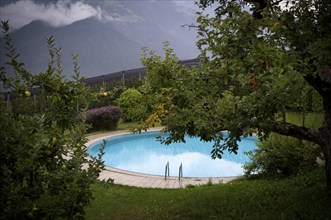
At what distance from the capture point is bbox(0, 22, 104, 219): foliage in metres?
2.10

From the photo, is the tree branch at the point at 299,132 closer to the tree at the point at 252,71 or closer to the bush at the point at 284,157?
the tree at the point at 252,71

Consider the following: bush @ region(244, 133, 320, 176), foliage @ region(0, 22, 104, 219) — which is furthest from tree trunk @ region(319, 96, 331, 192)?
foliage @ region(0, 22, 104, 219)

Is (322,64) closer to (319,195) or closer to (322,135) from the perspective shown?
(322,135)

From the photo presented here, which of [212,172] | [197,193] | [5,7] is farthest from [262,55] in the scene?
[5,7]

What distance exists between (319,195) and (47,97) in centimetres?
583

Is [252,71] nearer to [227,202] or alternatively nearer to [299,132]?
[299,132]

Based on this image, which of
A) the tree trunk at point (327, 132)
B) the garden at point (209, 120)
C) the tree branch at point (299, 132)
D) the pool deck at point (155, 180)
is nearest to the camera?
the garden at point (209, 120)

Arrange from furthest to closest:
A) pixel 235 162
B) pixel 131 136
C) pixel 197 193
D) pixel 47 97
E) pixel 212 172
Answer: pixel 131 136, pixel 235 162, pixel 212 172, pixel 197 193, pixel 47 97

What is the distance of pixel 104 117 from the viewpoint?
66.2ft

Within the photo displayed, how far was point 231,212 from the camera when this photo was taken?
6.13 m

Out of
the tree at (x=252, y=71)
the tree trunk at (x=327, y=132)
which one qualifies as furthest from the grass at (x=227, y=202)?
the tree trunk at (x=327, y=132)

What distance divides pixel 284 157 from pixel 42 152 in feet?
26.6

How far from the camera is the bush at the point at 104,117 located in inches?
792

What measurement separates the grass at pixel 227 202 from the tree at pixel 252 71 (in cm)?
83
